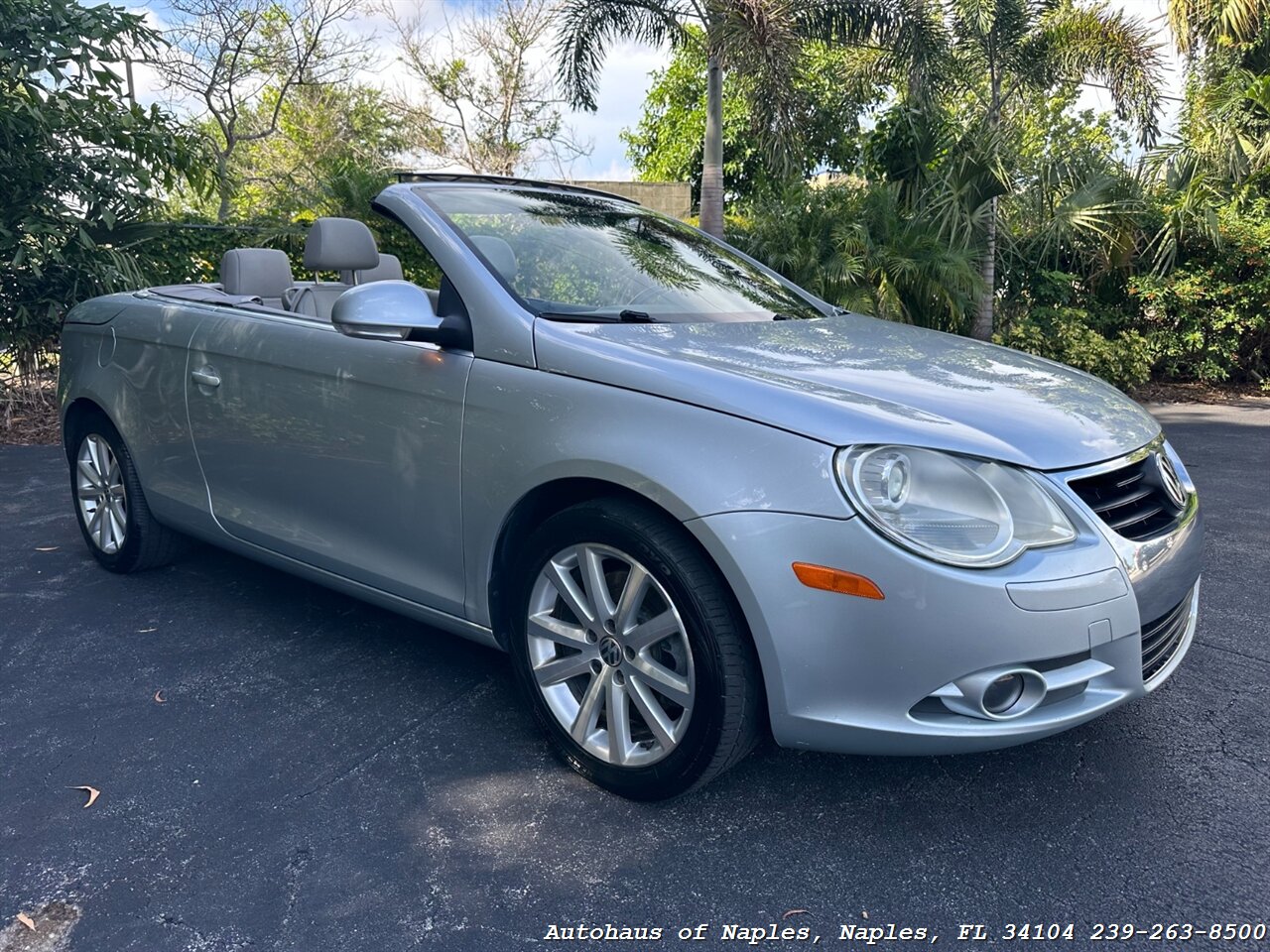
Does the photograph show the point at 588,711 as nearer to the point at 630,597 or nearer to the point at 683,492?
the point at 630,597

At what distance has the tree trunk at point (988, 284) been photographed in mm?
10727

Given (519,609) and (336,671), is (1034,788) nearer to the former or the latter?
(519,609)

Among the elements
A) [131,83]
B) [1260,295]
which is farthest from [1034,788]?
[131,83]

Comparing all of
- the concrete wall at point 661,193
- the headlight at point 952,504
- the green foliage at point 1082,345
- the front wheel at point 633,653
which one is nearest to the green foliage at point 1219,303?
the green foliage at point 1082,345

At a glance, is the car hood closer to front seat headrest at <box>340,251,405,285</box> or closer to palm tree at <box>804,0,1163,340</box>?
front seat headrest at <box>340,251,405,285</box>

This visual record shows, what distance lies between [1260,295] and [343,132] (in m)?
20.9

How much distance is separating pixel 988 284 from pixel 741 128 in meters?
11.7

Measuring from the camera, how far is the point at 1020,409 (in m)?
2.56

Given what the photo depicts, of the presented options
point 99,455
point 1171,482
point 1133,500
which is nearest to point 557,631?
point 1133,500

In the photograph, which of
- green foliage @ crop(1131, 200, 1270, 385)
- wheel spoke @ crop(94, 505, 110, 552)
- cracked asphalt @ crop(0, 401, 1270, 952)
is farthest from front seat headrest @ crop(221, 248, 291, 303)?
green foliage @ crop(1131, 200, 1270, 385)

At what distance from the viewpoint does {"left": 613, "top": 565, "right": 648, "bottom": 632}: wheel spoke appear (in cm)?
250

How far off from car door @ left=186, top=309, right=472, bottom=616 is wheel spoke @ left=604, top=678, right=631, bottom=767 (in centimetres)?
61

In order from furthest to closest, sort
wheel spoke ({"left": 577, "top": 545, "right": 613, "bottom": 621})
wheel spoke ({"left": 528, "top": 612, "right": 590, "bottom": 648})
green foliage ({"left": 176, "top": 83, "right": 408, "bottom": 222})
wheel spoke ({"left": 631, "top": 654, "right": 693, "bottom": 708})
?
green foliage ({"left": 176, "top": 83, "right": 408, "bottom": 222}) → wheel spoke ({"left": 528, "top": 612, "right": 590, "bottom": 648}) → wheel spoke ({"left": 577, "top": 545, "right": 613, "bottom": 621}) → wheel spoke ({"left": 631, "top": 654, "right": 693, "bottom": 708})

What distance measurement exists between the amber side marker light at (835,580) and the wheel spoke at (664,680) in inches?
16.9
